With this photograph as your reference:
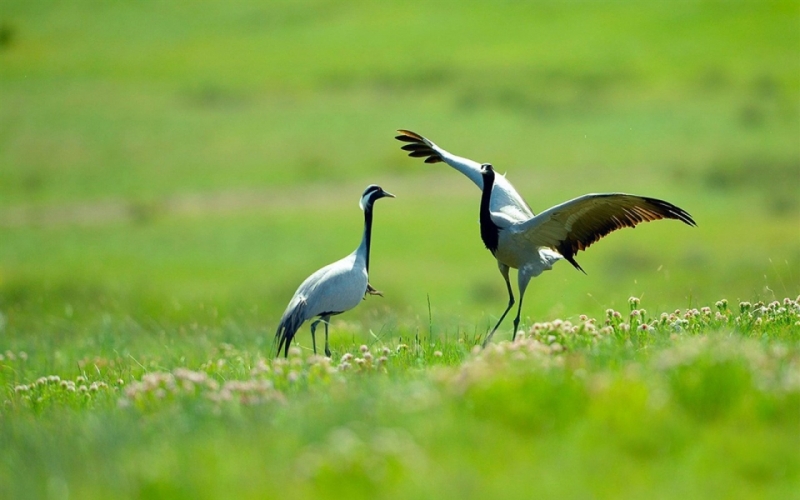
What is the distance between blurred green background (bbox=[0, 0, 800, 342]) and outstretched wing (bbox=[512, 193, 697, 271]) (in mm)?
3644

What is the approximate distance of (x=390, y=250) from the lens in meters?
28.4

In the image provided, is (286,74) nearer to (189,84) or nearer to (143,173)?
(189,84)

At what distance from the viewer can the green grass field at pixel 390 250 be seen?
511 centimetres

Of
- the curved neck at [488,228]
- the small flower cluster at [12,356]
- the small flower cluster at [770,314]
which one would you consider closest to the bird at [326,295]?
the curved neck at [488,228]

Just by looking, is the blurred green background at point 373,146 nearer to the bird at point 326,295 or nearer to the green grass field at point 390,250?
the green grass field at point 390,250

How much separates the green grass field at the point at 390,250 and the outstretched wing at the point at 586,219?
648mm

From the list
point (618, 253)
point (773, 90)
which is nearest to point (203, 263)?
point (618, 253)

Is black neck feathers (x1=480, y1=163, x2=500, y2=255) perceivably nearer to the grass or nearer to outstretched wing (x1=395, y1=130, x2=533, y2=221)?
outstretched wing (x1=395, y1=130, x2=533, y2=221)

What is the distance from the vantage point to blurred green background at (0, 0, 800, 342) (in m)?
24.2

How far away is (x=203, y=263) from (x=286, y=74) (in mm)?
24128

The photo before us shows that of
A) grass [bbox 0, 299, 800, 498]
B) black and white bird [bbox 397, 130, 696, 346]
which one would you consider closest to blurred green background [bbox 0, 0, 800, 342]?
black and white bird [bbox 397, 130, 696, 346]

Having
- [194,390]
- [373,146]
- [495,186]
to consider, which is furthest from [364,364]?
[373,146]

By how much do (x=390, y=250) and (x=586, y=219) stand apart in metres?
18.8

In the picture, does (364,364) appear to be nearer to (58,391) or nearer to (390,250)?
(58,391)
